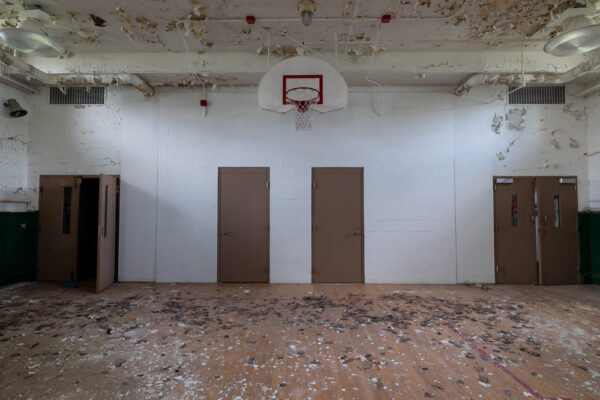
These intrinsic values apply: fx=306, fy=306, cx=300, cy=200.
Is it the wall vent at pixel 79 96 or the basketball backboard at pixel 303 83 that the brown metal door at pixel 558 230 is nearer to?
the basketball backboard at pixel 303 83

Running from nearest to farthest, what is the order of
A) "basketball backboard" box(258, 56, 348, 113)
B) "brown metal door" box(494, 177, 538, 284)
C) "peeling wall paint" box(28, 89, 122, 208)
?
"basketball backboard" box(258, 56, 348, 113) < "brown metal door" box(494, 177, 538, 284) < "peeling wall paint" box(28, 89, 122, 208)

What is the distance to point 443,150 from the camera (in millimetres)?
5559

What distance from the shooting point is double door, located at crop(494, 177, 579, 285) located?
17.8 ft

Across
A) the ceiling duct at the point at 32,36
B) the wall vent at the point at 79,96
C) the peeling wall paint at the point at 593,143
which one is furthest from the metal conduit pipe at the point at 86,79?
the peeling wall paint at the point at 593,143

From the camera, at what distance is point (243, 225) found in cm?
552

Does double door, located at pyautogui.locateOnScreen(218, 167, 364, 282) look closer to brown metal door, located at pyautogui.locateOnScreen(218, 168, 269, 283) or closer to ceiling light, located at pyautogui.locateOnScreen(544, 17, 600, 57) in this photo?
brown metal door, located at pyautogui.locateOnScreen(218, 168, 269, 283)

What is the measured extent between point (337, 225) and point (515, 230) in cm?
317

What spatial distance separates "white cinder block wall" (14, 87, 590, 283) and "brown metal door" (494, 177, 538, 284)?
0.59ft

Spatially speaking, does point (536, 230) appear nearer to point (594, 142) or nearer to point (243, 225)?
point (594, 142)

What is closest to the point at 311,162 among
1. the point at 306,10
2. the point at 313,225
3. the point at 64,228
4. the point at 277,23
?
the point at 313,225

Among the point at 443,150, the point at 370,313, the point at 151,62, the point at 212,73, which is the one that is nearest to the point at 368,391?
the point at 370,313

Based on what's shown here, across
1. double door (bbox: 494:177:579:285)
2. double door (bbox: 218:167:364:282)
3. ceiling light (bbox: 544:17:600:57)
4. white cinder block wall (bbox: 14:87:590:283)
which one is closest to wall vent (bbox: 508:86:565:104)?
white cinder block wall (bbox: 14:87:590:283)

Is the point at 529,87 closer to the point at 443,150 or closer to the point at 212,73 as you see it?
the point at 443,150

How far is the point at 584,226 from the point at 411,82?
159 inches
